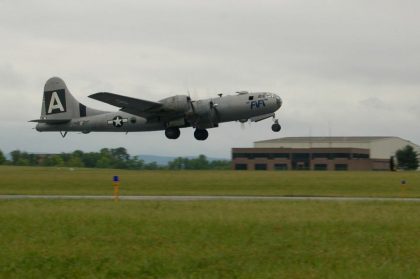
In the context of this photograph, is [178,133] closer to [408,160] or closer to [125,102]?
[125,102]

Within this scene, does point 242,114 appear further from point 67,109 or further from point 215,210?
point 215,210

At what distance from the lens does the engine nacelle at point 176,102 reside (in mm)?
56344

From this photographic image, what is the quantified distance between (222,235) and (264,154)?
11446 cm

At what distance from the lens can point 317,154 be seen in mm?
131375

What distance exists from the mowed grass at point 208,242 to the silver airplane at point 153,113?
27.7 meters

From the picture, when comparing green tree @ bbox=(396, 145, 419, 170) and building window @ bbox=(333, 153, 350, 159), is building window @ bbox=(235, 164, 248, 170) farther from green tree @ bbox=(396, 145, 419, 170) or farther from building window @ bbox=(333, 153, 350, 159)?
green tree @ bbox=(396, 145, 419, 170)

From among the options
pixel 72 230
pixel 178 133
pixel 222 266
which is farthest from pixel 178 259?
pixel 178 133

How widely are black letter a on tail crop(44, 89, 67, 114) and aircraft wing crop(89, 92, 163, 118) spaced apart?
8.43 meters

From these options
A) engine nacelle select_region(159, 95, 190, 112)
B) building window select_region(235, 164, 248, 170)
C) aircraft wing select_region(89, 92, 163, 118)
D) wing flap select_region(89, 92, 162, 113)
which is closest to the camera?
wing flap select_region(89, 92, 162, 113)

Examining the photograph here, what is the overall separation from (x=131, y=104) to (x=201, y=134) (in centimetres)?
698

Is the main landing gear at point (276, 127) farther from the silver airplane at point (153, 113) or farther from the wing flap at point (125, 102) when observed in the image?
the wing flap at point (125, 102)

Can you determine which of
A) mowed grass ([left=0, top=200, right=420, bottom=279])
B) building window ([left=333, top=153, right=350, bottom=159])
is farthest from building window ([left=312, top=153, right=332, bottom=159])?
mowed grass ([left=0, top=200, right=420, bottom=279])

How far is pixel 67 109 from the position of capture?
62.7m

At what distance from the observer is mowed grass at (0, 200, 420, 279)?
55.3 feet
